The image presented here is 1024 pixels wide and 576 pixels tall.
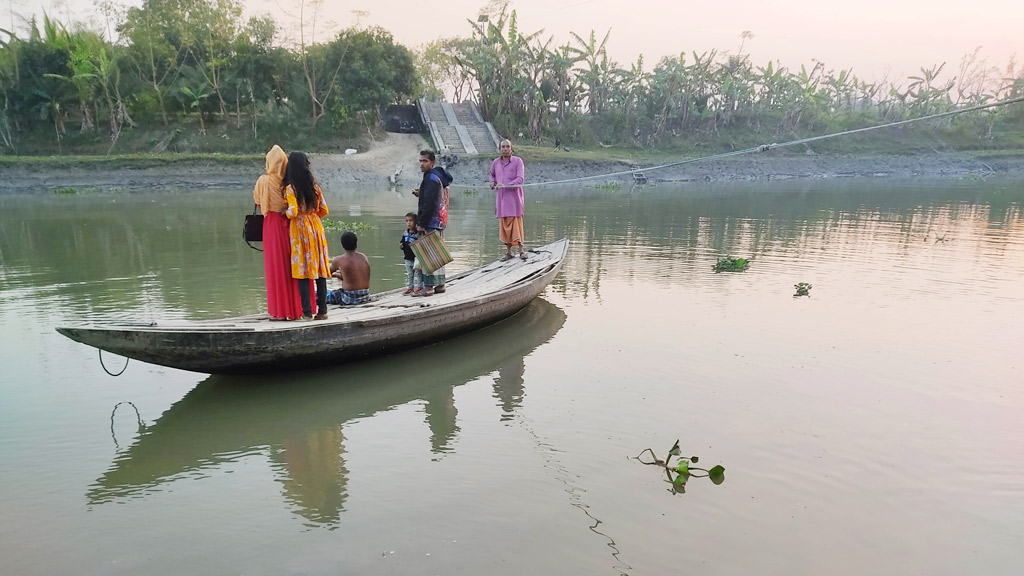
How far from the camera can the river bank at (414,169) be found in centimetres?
2331

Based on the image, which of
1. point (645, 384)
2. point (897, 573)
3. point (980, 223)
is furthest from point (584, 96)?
point (897, 573)

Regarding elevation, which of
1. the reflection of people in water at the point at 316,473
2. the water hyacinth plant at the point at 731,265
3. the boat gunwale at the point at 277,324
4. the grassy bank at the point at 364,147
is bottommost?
the reflection of people in water at the point at 316,473

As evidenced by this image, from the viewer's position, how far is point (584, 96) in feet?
114

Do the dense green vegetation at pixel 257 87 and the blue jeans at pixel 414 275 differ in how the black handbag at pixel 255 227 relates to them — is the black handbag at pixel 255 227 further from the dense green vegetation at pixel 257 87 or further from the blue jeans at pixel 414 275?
the dense green vegetation at pixel 257 87

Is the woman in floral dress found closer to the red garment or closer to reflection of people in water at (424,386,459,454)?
the red garment

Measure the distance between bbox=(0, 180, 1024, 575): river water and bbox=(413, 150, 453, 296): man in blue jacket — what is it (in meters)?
1.11

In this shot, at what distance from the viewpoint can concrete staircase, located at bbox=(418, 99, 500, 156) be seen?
2920cm

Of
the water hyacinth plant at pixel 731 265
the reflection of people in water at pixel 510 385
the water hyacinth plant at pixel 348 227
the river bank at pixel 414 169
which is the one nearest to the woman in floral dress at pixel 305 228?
the reflection of people in water at pixel 510 385

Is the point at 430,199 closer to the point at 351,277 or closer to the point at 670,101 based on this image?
the point at 351,277

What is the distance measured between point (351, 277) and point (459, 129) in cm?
2678

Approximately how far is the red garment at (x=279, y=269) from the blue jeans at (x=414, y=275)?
61.0 inches

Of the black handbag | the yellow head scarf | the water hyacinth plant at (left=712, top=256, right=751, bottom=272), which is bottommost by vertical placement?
the water hyacinth plant at (left=712, top=256, right=751, bottom=272)

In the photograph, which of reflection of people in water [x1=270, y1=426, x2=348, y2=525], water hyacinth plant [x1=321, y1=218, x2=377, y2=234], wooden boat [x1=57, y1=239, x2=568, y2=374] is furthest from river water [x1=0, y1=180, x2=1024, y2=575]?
water hyacinth plant [x1=321, y1=218, x2=377, y2=234]

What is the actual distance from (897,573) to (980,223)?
1435 centimetres
